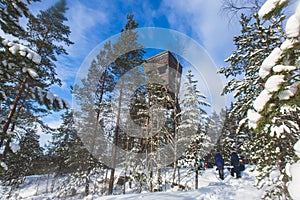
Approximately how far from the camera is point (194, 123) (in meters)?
12.3

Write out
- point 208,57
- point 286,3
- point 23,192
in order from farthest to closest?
point 23,192 → point 208,57 → point 286,3

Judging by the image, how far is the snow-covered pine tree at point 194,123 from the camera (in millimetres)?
11195

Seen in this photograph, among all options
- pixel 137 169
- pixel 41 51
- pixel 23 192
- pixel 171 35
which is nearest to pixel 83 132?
pixel 137 169

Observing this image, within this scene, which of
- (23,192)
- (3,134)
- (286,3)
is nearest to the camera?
(286,3)

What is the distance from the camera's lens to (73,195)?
1673 cm

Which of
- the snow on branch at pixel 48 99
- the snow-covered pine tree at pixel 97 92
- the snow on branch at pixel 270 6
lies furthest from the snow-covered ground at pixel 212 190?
the snow-covered pine tree at pixel 97 92

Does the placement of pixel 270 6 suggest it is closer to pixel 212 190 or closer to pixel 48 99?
pixel 48 99

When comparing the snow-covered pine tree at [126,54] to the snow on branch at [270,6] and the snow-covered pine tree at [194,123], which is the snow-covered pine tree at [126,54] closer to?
the snow-covered pine tree at [194,123]

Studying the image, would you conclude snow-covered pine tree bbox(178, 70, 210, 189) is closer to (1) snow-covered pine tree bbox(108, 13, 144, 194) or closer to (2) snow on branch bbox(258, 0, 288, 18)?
(1) snow-covered pine tree bbox(108, 13, 144, 194)

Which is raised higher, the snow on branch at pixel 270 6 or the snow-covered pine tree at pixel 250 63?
the snow-covered pine tree at pixel 250 63

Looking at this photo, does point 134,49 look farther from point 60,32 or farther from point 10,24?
point 10,24

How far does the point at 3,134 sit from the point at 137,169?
13.1 metres

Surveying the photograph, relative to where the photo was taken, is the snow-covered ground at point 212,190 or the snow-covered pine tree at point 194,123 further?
the snow-covered pine tree at point 194,123

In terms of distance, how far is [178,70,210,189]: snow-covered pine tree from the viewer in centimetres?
1120
